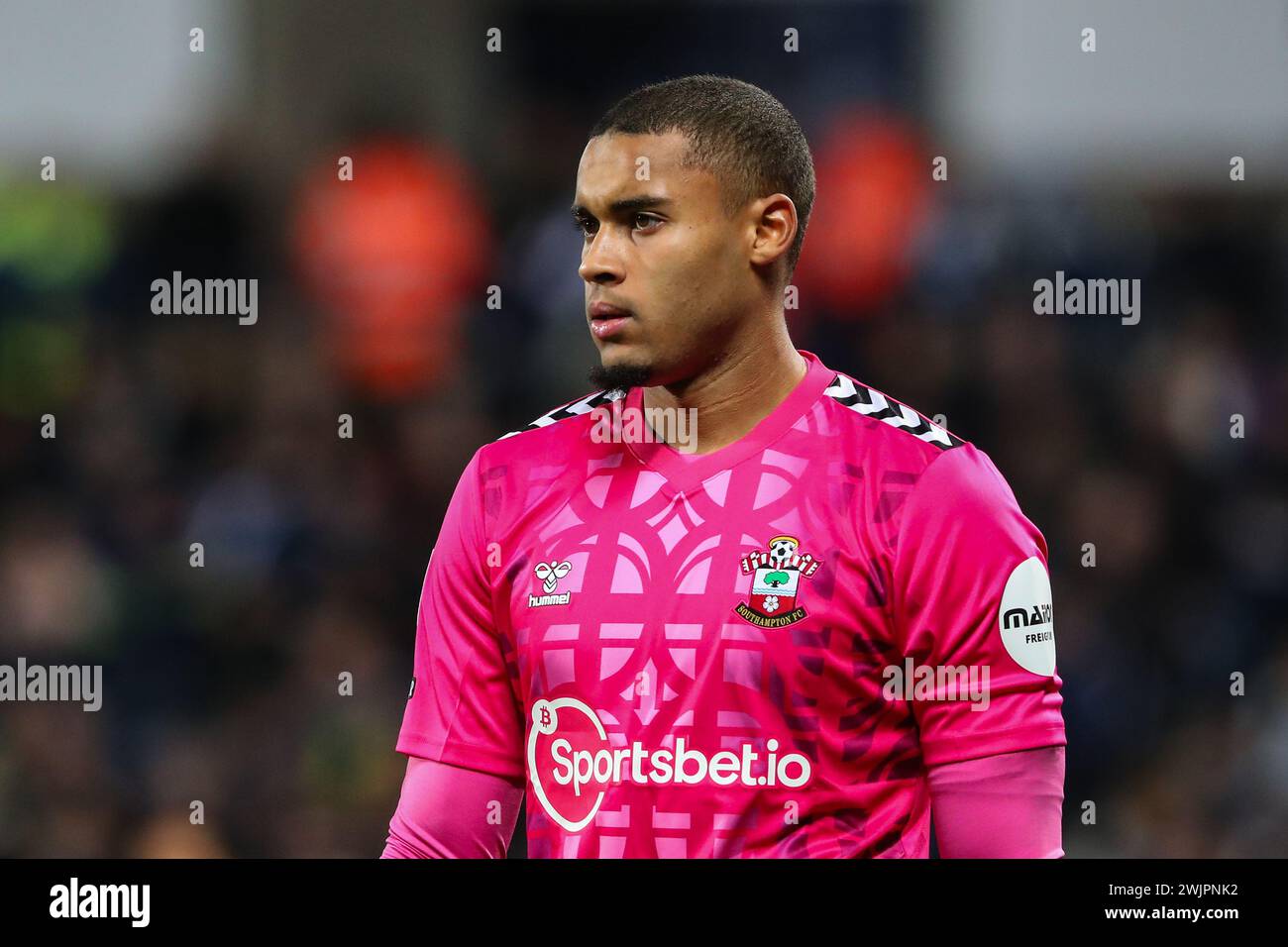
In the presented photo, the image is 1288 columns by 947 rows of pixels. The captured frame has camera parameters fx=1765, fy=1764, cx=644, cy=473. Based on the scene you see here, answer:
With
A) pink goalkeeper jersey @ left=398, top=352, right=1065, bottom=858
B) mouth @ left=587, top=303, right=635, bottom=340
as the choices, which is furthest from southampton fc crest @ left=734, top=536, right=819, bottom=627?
mouth @ left=587, top=303, right=635, bottom=340

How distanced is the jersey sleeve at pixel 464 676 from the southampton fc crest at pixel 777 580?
59cm

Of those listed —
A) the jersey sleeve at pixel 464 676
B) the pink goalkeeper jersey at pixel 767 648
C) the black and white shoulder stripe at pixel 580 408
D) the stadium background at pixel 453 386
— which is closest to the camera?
the pink goalkeeper jersey at pixel 767 648

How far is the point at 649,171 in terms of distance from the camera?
3.69 meters

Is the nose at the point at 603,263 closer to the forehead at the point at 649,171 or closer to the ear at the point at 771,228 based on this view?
the forehead at the point at 649,171

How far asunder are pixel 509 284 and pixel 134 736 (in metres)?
2.64

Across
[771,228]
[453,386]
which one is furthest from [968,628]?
[453,386]

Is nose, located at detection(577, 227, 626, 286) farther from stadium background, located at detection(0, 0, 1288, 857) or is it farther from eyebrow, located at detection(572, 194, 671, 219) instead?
stadium background, located at detection(0, 0, 1288, 857)

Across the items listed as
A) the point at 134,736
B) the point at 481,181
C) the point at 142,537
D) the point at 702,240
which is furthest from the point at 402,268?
the point at 702,240

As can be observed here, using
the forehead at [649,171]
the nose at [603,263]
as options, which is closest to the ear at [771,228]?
the forehead at [649,171]

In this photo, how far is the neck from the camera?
3.83 m

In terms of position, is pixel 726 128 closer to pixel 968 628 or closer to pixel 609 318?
pixel 609 318

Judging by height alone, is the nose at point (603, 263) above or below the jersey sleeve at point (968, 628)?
above

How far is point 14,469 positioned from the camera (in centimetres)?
852

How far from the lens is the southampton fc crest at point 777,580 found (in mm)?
3545
